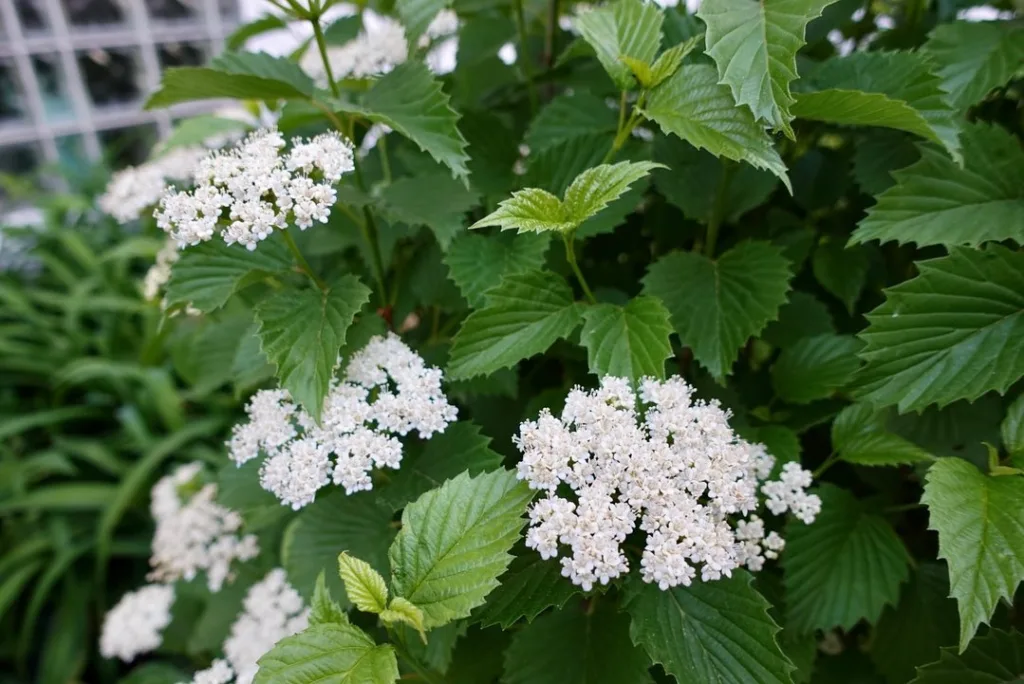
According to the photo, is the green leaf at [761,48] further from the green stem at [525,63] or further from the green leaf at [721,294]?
the green stem at [525,63]

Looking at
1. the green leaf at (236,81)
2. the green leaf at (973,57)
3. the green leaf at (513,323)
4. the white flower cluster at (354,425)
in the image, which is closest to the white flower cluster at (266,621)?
the white flower cluster at (354,425)

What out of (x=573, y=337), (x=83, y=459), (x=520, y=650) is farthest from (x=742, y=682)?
(x=83, y=459)

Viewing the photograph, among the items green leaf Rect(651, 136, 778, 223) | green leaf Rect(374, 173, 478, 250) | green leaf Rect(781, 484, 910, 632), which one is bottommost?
green leaf Rect(781, 484, 910, 632)

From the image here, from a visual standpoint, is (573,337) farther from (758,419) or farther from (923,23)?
(923,23)

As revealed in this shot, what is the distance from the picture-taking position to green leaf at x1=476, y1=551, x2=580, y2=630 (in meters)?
0.43

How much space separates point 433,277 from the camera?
2.13ft

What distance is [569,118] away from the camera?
0.65 metres

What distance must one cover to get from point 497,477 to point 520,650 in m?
0.14

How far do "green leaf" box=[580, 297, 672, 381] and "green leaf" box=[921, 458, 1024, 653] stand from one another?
175 millimetres

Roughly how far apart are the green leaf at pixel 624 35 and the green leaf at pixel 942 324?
24cm

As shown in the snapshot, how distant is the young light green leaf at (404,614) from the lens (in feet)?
1.33

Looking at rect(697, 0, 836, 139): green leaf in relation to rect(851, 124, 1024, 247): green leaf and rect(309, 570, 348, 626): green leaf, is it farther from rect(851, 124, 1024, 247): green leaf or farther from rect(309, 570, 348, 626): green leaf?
rect(309, 570, 348, 626): green leaf

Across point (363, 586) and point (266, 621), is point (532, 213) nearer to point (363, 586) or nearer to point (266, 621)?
point (363, 586)

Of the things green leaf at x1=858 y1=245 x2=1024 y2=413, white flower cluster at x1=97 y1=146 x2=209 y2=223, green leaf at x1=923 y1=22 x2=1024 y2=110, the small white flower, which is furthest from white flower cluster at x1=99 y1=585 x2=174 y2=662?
green leaf at x1=923 y1=22 x2=1024 y2=110
